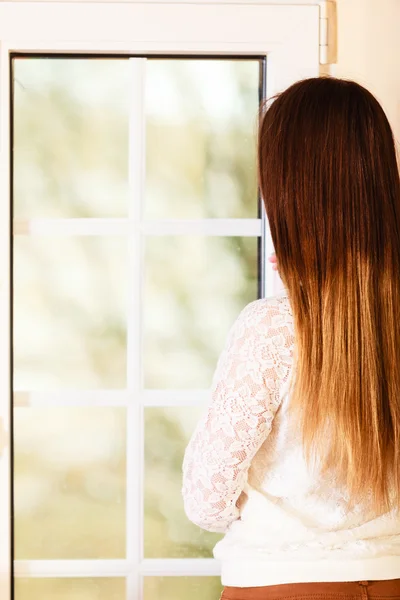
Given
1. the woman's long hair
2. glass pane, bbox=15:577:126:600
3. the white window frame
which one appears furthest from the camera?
glass pane, bbox=15:577:126:600

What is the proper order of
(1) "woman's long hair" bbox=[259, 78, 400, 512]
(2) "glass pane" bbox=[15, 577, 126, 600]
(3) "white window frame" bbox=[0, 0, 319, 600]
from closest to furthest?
(1) "woman's long hair" bbox=[259, 78, 400, 512] → (3) "white window frame" bbox=[0, 0, 319, 600] → (2) "glass pane" bbox=[15, 577, 126, 600]

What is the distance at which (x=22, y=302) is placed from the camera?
1.57 m

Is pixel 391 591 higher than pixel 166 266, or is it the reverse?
pixel 166 266

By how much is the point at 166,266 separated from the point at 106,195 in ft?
0.69

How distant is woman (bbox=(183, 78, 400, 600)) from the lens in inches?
36.3

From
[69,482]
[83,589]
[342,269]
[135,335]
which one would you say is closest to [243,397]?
[342,269]

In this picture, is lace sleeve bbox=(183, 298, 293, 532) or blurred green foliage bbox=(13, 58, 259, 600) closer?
lace sleeve bbox=(183, 298, 293, 532)

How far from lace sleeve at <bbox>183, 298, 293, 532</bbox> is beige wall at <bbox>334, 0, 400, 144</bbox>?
0.75 m

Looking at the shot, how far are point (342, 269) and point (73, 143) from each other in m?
0.86

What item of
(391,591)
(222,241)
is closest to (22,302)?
(222,241)

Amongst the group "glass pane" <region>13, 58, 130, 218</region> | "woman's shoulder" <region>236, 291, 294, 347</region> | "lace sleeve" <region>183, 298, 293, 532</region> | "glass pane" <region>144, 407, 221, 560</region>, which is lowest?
"glass pane" <region>144, 407, 221, 560</region>

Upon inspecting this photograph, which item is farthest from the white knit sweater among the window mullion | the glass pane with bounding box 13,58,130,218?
the glass pane with bounding box 13,58,130,218

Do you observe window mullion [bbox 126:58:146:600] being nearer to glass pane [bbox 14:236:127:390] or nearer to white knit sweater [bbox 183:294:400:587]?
glass pane [bbox 14:236:127:390]

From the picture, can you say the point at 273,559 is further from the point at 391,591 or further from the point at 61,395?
the point at 61,395
